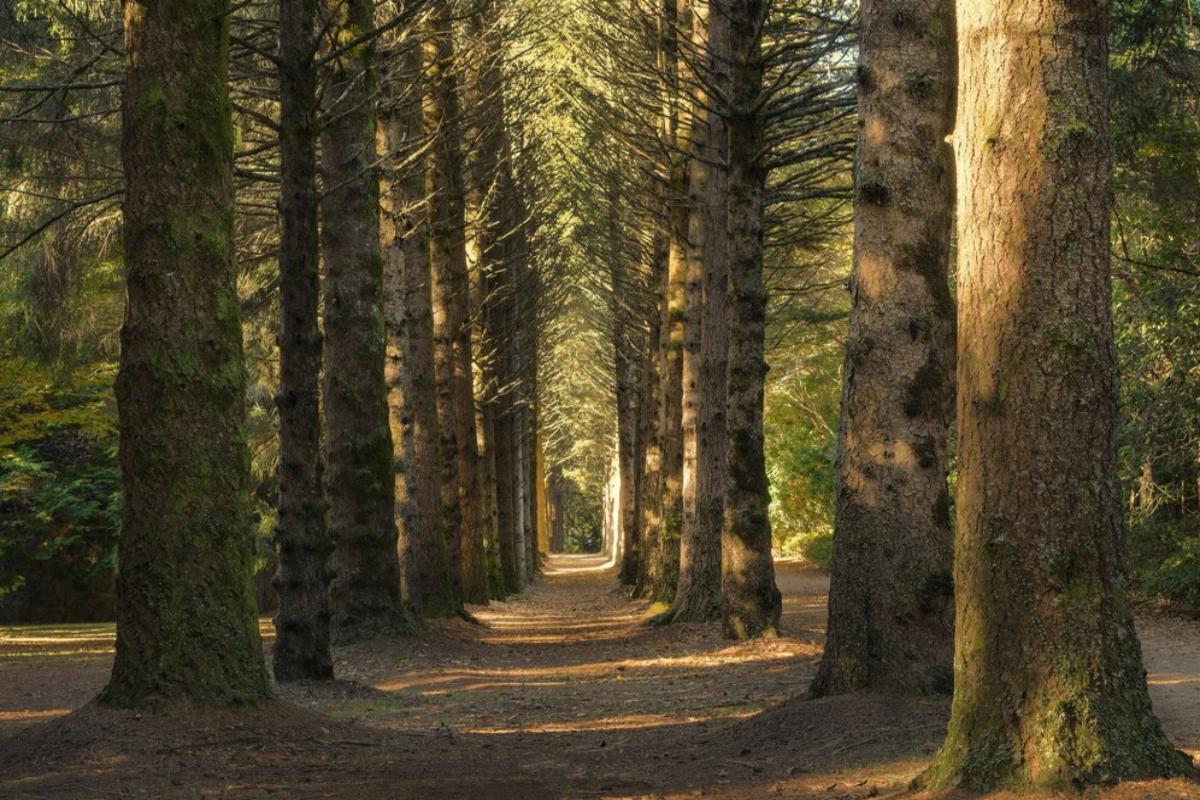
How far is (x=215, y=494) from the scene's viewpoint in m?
7.52

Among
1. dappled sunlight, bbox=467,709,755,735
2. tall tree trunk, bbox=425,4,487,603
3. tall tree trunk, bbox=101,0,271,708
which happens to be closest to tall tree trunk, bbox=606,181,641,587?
tall tree trunk, bbox=425,4,487,603

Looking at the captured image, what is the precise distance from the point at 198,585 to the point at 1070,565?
473cm

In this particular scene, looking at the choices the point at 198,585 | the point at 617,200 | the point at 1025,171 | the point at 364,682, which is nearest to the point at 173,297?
the point at 198,585

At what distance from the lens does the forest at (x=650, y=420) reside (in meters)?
5.04

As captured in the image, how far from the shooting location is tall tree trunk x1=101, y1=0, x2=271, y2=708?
7344 mm

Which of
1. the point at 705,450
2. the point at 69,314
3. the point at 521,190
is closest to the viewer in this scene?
the point at 705,450

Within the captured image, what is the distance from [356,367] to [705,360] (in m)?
4.71

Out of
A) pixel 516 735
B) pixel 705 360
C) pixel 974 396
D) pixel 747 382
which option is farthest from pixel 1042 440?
pixel 705 360

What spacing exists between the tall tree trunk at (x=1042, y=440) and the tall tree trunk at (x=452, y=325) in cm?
1477

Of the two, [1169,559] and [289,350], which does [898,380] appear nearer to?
[289,350]

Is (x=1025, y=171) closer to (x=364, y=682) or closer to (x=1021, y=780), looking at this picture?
(x=1021, y=780)

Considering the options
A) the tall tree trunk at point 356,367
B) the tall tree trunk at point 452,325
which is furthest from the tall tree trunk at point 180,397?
the tall tree trunk at point 452,325

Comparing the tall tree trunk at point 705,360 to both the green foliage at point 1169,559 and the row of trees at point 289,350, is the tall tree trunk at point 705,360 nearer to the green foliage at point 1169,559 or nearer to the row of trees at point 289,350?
the row of trees at point 289,350

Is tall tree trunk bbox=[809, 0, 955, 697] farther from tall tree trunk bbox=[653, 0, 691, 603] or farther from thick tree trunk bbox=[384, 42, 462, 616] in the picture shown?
tall tree trunk bbox=[653, 0, 691, 603]
